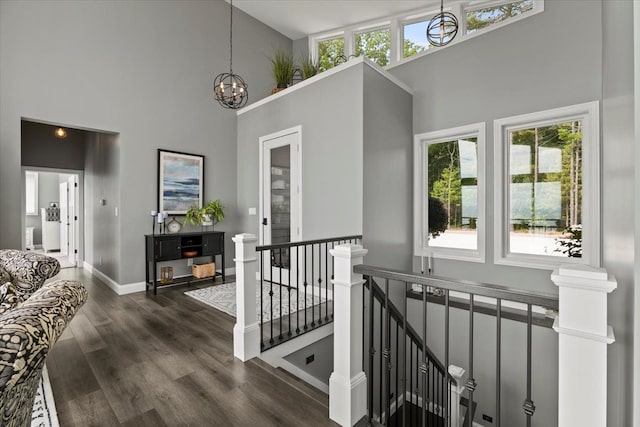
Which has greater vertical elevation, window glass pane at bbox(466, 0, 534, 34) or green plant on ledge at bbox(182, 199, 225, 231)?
window glass pane at bbox(466, 0, 534, 34)

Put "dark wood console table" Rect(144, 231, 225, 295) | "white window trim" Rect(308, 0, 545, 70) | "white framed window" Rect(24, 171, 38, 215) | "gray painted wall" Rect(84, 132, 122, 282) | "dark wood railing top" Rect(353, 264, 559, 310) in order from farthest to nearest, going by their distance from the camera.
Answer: "white framed window" Rect(24, 171, 38, 215) < "gray painted wall" Rect(84, 132, 122, 282) < "dark wood console table" Rect(144, 231, 225, 295) < "white window trim" Rect(308, 0, 545, 70) < "dark wood railing top" Rect(353, 264, 559, 310)

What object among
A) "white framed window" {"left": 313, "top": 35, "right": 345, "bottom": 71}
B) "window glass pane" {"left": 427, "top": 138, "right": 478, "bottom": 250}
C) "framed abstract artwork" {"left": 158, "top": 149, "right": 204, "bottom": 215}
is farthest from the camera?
"white framed window" {"left": 313, "top": 35, "right": 345, "bottom": 71}

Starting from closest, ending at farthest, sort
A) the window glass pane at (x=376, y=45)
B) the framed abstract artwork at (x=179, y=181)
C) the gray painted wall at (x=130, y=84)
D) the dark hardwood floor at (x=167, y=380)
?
the dark hardwood floor at (x=167, y=380), the gray painted wall at (x=130, y=84), the framed abstract artwork at (x=179, y=181), the window glass pane at (x=376, y=45)

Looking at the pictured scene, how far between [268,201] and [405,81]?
9.21 ft

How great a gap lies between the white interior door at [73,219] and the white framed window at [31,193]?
3.37 meters

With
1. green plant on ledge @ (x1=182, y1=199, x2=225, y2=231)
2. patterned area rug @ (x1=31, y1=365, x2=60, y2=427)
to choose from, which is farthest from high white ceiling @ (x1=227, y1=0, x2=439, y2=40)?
patterned area rug @ (x1=31, y1=365, x2=60, y2=427)

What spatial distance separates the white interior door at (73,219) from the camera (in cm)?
616

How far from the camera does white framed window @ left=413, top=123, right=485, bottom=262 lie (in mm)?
3961

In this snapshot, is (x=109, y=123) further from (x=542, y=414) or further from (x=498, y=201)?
(x=542, y=414)

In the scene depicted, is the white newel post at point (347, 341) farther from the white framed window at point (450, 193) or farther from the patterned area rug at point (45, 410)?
the white framed window at point (450, 193)

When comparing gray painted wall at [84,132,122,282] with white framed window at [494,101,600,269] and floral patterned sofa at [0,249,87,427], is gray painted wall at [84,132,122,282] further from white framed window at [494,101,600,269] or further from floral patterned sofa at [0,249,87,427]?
white framed window at [494,101,600,269]

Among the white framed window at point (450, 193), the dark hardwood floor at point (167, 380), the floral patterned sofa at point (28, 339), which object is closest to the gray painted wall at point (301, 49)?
the white framed window at point (450, 193)

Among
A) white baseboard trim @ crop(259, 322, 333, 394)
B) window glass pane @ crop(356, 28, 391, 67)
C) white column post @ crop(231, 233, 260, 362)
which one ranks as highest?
window glass pane @ crop(356, 28, 391, 67)

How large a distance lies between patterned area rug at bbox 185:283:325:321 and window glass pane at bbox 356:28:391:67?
13.3ft
